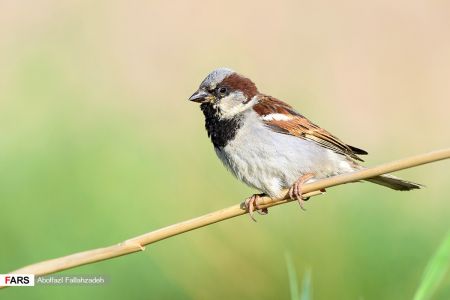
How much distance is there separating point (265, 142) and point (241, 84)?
0.22m

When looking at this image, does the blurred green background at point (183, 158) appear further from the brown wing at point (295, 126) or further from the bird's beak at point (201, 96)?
the bird's beak at point (201, 96)

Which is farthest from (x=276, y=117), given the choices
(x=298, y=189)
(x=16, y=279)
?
(x=16, y=279)

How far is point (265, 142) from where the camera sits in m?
2.26

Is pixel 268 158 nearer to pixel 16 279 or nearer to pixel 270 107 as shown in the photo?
pixel 270 107

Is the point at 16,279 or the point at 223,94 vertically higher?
the point at 223,94

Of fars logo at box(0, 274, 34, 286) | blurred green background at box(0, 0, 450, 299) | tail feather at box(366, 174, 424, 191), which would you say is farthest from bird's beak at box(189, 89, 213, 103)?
fars logo at box(0, 274, 34, 286)

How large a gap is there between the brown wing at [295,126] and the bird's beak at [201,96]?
128 mm

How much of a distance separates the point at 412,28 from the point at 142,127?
Result: 2.17 m

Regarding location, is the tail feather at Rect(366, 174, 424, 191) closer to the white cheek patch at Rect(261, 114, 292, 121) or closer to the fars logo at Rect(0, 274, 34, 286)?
the white cheek patch at Rect(261, 114, 292, 121)

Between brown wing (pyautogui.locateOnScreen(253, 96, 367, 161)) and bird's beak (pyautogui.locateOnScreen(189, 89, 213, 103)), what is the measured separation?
13 cm

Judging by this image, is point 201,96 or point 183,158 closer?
point 201,96

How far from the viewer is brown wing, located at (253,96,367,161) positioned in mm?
2354

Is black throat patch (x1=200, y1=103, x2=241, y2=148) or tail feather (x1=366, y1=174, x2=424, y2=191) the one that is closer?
tail feather (x1=366, y1=174, x2=424, y2=191)

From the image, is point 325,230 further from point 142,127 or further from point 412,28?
point 412,28
